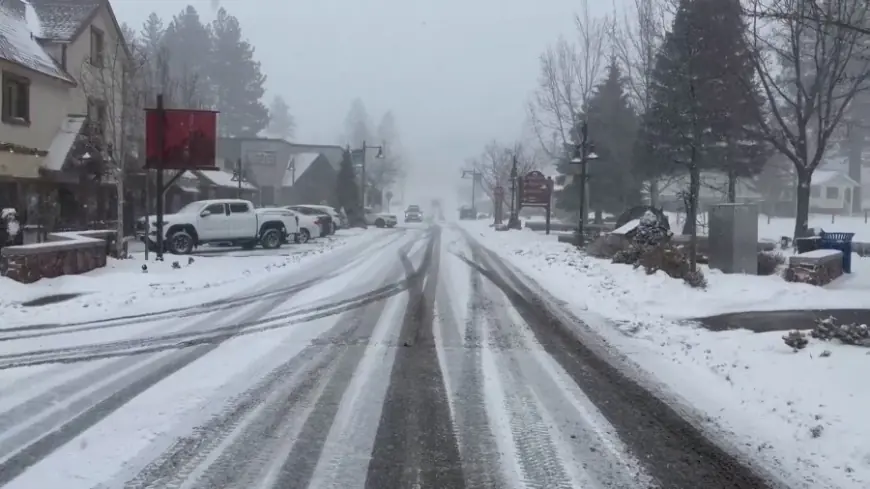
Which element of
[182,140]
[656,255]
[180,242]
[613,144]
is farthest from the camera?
[613,144]

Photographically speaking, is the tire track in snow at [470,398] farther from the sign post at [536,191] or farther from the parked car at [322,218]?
the sign post at [536,191]

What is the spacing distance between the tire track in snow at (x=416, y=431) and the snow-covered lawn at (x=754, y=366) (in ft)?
7.23

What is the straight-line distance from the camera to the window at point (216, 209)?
88.9ft

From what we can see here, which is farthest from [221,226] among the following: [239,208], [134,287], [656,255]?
[656,255]

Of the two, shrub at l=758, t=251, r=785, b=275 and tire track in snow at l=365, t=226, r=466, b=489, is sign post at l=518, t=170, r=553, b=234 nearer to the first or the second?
shrub at l=758, t=251, r=785, b=275

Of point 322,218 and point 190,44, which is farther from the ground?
point 190,44

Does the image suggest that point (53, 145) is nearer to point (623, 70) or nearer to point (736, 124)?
point (736, 124)

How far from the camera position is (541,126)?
55281mm

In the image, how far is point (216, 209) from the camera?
27312mm

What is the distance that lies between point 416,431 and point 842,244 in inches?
634

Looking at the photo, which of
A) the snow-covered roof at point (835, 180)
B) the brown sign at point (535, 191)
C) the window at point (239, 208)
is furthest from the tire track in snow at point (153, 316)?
the snow-covered roof at point (835, 180)

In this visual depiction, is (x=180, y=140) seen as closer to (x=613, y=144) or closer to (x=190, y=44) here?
(x=613, y=144)

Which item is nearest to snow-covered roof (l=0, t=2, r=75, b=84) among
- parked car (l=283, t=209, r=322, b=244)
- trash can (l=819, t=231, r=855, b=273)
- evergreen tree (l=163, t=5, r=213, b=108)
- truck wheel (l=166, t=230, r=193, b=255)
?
truck wheel (l=166, t=230, r=193, b=255)

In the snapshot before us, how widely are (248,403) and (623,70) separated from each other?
4358cm
